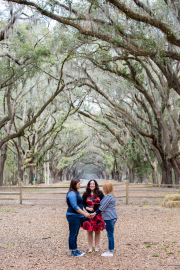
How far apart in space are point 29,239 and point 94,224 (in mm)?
2000

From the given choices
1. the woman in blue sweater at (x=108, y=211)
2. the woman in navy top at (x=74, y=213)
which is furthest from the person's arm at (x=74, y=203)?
the woman in blue sweater at (x=108, y=211)

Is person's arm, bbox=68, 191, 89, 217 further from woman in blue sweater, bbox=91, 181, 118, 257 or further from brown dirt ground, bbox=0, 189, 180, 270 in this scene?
brown dirt ground, bbox=0, 189, 180, 270

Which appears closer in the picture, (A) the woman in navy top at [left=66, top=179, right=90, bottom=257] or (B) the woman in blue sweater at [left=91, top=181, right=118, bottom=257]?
(A) the woman in navy top at [left=66, top=179, right=90, bottom=257]

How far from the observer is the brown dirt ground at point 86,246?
420 centimetres

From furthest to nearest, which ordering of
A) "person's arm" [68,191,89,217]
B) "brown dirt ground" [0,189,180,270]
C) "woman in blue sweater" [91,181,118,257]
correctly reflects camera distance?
"woman in blue sweater" [91,181,118,257], "person's arm" [68,191,89,217], "brown dirt ground" [0,189,180,270]

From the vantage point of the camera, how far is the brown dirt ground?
4.20 m

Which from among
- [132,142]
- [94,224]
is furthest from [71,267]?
[132,142]

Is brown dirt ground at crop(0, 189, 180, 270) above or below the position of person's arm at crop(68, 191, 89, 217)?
below

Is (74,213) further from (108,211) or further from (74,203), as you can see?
(108,211)

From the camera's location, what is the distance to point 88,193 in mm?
4695

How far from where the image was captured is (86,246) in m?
5.38

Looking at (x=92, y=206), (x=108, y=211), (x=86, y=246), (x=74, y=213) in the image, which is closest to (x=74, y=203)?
(x=74, y=213)

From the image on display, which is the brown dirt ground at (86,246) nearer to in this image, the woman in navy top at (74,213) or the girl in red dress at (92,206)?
the woman in navy top at (74,213)

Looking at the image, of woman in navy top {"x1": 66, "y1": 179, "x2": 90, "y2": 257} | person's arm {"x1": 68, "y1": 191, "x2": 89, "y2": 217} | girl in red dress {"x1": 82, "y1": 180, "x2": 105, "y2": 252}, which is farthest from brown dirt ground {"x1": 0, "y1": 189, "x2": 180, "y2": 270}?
person's arm {"x1": 68, "y1": 191, "x2": 89, "y2": 217}
